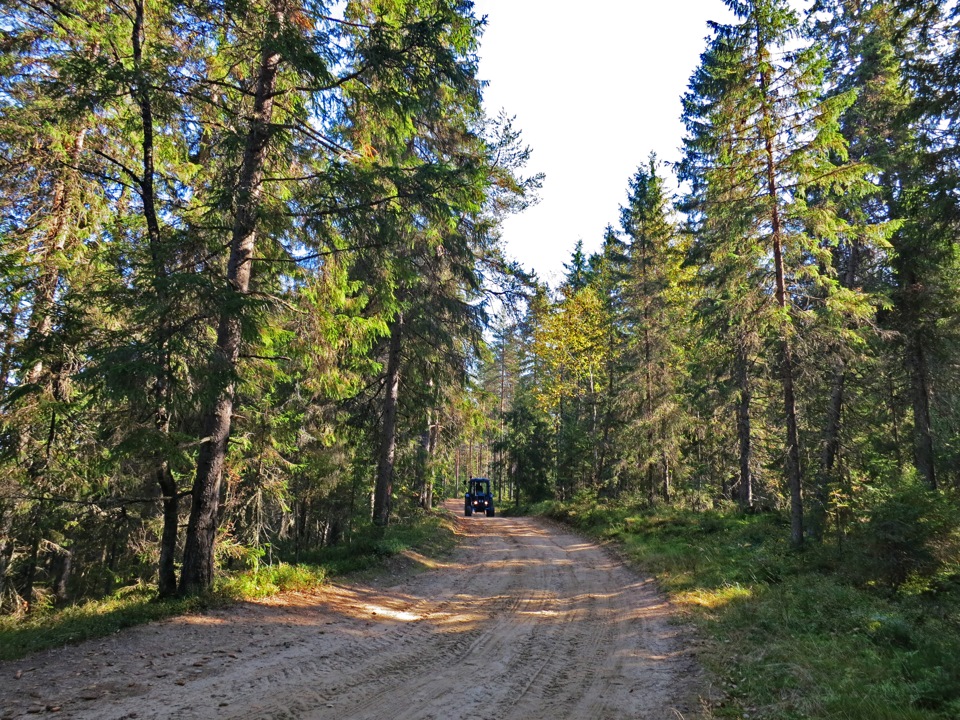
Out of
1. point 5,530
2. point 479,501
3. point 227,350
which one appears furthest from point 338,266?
point 479,501

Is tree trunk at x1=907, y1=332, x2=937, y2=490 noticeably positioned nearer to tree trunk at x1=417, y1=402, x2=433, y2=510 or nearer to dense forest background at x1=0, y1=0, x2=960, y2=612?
dense forest background at x1=0, y1=0, x2=960, y2=612

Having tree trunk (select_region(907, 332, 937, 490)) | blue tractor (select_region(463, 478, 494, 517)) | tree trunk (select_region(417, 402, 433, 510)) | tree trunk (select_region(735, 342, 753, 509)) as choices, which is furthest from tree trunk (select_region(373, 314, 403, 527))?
blue tractor (select_region(463, 478, 494, 517))

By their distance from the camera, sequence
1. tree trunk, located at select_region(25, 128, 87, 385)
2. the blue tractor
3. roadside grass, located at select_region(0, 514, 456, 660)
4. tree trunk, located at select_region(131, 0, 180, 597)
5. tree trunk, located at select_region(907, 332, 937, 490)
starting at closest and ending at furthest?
1. roadside grass, located at select_region(0, 514, 456, 660)
2. tree trunk, located at select_region(131, 0, 180, 597)
3. tree trunk, located at select_region(25, 128, 87, 385)
4. tree trunk, located at select_region(907, 332, 937, 490)
5. the blue tractor

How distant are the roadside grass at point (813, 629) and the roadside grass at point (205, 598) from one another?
22.0 ft

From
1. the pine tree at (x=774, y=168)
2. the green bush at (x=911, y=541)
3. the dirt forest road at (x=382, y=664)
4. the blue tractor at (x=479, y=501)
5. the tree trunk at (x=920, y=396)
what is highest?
the pine tree at (x=774, y=168)

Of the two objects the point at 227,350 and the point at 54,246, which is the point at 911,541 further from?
the point at 54,246

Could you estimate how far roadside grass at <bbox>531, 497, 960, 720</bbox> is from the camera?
459cm

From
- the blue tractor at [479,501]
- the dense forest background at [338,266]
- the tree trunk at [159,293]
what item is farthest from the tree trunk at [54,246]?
the blue tractor at [479,501]

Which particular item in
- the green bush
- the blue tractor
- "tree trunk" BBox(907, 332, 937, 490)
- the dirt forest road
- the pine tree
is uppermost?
the pine tree

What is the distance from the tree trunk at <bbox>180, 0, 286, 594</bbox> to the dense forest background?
4cm

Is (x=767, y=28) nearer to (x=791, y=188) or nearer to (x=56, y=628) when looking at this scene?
(x=791, y=188)

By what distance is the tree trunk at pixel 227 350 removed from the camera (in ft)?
26.2

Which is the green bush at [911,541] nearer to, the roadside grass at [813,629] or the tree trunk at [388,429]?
the roadside grass at [813,629]

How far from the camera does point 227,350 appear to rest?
811 centimetres
